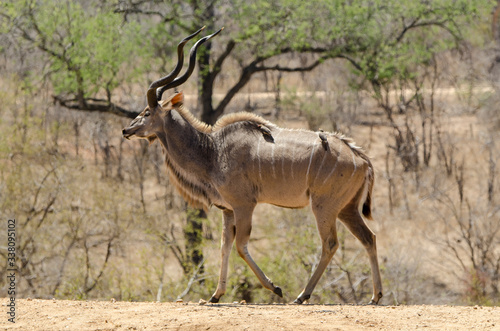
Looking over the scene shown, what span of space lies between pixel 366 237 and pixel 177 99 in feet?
8.25

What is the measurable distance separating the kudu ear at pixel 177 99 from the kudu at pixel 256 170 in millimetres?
15

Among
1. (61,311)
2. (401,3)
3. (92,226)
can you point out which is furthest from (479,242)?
(61,311)

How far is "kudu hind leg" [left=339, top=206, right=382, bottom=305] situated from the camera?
7.46 m

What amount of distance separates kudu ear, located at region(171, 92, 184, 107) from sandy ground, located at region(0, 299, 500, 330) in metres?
2.24

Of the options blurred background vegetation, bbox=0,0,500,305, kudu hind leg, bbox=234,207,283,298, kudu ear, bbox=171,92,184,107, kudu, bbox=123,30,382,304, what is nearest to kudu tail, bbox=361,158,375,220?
kudu, bbox=123,30,382,304

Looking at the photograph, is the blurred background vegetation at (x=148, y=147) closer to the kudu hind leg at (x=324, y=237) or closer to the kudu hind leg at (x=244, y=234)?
the kudu hind leg at (x=324, y=237)

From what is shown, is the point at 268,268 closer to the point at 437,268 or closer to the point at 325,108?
the point at 437,268

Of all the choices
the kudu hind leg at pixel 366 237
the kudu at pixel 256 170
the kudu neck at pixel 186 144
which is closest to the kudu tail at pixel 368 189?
the kudu at pixel 256 170

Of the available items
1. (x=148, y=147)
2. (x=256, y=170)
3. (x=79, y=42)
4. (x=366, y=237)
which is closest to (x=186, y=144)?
(x=256, y=170)

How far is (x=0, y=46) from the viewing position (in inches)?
637

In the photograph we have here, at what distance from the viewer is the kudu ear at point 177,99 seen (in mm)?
7677

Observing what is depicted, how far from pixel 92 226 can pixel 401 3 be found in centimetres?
877

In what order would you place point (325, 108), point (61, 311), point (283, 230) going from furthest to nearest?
point (325, 108) → point (283, 230) → point (61, 311)

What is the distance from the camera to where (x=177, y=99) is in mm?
7742
